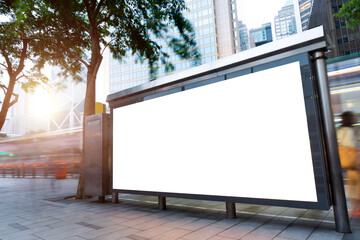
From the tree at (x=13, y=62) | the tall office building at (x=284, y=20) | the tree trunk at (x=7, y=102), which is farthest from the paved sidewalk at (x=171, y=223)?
the tall office building at (x=284, y=20)

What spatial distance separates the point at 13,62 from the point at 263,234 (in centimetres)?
1366

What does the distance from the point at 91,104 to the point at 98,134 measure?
1812 millimetres

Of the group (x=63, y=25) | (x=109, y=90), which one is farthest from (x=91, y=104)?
(x=109, y=90)

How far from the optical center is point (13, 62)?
1172cm

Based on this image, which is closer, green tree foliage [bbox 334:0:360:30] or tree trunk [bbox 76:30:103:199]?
green tree foliage [bbox 334:0:360:30]

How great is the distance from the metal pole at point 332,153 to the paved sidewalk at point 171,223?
22 cm

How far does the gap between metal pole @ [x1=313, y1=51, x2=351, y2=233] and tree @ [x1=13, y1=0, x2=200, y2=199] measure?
4.67 meters

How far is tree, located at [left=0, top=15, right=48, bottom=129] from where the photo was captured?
891cm

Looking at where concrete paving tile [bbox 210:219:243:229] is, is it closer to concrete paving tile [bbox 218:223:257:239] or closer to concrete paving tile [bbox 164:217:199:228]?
concrete paving tile [bbox 218:223:257:239]

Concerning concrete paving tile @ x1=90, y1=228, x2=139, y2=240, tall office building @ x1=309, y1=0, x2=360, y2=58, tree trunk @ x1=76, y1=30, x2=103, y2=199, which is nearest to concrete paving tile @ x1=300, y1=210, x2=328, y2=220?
concrete paving tile @ x1=90, y1=228, x2=139, y2=240

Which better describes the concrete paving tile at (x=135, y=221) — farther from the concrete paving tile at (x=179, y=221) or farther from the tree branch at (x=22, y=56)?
the tree branch at (x=22, y=56)

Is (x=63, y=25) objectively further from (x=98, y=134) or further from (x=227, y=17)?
(x=227, y=17)

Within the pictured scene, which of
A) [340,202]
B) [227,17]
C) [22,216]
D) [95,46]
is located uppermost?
[227,17]

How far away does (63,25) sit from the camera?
8.73m
